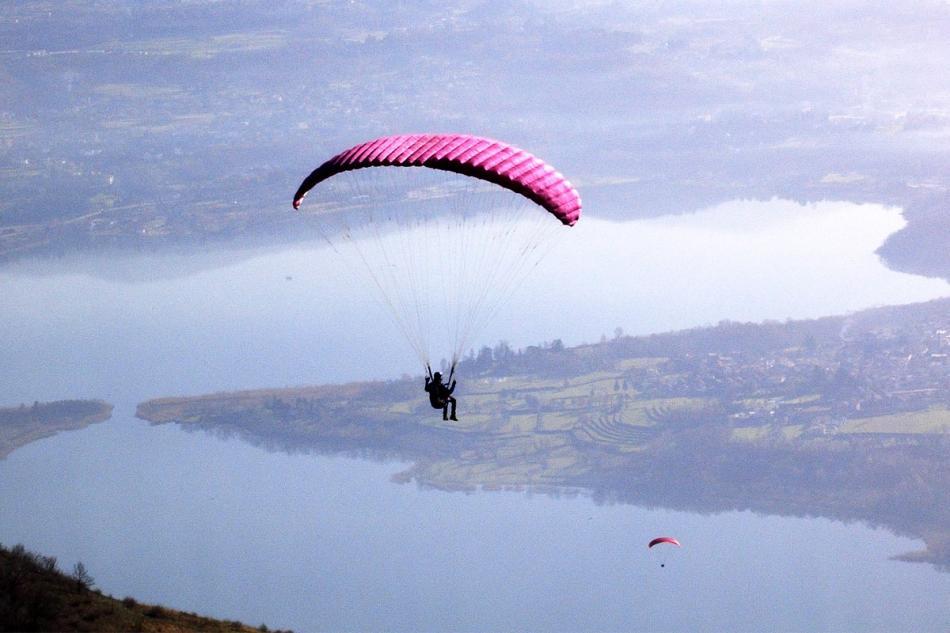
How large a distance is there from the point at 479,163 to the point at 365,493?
63701 millimetres

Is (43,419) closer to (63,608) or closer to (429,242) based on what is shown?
(429,242)

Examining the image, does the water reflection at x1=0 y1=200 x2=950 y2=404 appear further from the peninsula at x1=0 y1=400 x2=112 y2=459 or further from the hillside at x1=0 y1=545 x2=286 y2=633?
the hillside at x1=0 y1=545 x2=286 y2=633

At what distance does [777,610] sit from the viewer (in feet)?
217

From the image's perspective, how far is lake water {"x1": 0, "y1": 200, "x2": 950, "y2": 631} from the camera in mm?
66688

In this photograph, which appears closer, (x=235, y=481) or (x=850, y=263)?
(x=235, y=481)

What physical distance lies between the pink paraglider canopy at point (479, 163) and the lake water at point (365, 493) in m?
46.8

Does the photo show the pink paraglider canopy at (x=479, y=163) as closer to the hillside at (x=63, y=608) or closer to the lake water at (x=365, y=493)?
the hillside at (x=63, y=608)

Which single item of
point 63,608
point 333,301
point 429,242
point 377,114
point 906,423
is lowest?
point 63,608

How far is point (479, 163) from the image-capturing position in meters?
17.8

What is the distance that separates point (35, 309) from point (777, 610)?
3033 inches

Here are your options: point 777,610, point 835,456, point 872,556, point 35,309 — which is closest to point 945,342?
point 835,456

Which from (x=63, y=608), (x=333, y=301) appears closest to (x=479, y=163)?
(x=63, y=608)

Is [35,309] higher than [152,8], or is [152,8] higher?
[152,8]

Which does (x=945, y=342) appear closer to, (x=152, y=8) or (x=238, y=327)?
(x=238, y=327)
